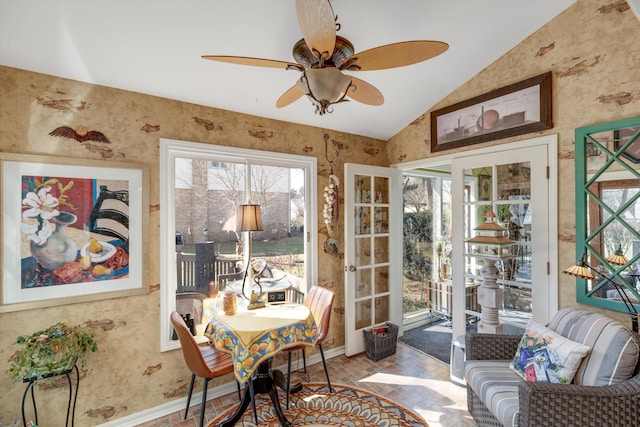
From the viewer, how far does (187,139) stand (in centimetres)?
249

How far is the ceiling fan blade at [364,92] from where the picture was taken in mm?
1647

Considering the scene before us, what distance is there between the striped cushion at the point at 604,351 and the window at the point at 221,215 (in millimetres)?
2168

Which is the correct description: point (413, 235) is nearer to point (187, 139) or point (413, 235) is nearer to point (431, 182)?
point (431, 182)

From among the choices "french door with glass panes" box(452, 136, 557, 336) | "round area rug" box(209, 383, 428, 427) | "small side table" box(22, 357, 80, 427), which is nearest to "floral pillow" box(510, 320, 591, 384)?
"french door with glass panes" box(452, 136, 557, 336)

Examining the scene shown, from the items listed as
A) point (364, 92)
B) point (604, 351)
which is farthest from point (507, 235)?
point (364, 92)

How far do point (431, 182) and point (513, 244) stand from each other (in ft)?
7.26

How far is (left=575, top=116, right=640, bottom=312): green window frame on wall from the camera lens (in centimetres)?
194

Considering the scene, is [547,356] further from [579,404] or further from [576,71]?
[576,71]

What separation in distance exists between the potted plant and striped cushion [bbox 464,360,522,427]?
8.23 ft

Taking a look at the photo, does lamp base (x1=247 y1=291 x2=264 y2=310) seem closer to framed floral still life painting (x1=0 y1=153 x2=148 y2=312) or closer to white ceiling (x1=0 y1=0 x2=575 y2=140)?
framed floral still life painting (x1=0 y1=153 x2=148 y2=312)

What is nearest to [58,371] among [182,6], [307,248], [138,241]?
[138,241]

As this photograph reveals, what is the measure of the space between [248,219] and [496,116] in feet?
7.67

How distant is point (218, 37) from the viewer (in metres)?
1.92

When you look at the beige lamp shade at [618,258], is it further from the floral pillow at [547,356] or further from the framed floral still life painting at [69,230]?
the framed floral still life painting at [69,230]
